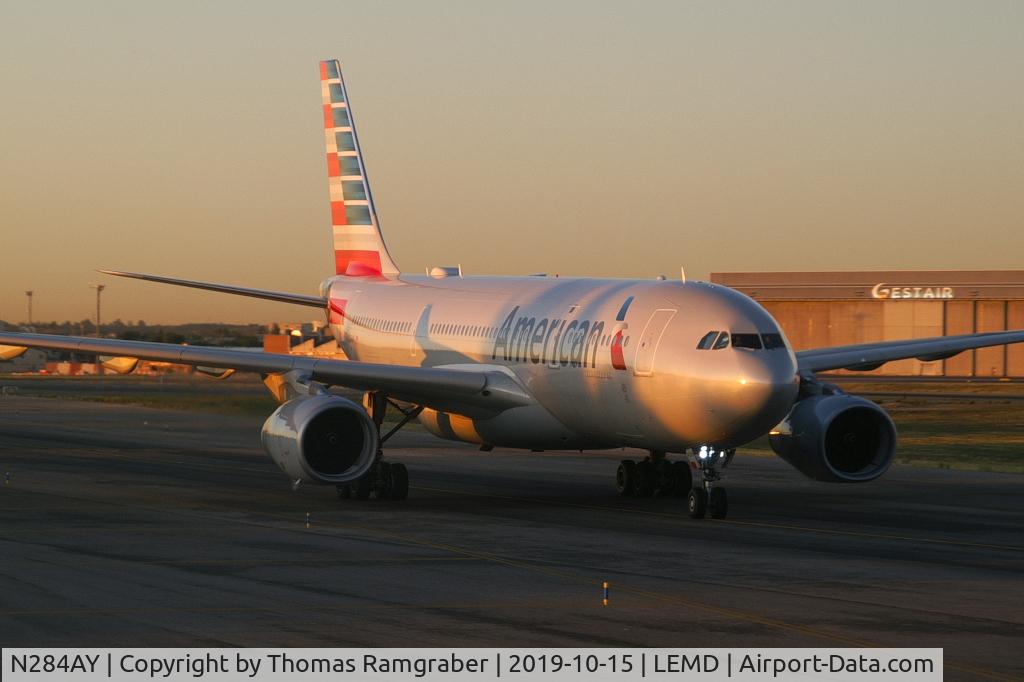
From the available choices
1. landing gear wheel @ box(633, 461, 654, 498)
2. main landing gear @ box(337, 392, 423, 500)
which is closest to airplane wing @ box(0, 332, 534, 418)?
main landing gear @ box(337, 392, 423, 500)

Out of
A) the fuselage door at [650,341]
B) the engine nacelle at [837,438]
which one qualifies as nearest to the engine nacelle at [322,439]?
the fuselage door at [650,341]

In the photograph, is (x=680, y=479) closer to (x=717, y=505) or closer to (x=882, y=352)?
(x=717, y=505)

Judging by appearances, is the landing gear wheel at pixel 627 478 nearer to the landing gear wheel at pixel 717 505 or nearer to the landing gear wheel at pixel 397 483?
the landing gear wheel at pixel 397 483

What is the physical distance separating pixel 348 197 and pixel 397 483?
43.6 feet

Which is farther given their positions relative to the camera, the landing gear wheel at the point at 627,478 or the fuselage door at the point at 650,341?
the landing gear wheel at the point at 627,478

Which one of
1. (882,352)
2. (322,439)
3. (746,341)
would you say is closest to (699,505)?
(746,341)

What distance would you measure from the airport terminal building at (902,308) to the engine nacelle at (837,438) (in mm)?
69183

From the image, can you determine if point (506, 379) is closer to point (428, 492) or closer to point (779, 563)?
point (428, 492)

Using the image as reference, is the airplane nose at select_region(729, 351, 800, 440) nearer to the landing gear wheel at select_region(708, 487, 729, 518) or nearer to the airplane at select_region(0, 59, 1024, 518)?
the airplane at select_region(0, 59, 1024, 518)

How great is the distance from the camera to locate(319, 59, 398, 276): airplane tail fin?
3788 cm

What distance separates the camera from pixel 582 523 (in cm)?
2322

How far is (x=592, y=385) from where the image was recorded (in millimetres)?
→ 25016

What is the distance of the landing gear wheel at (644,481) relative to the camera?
27734 mm
